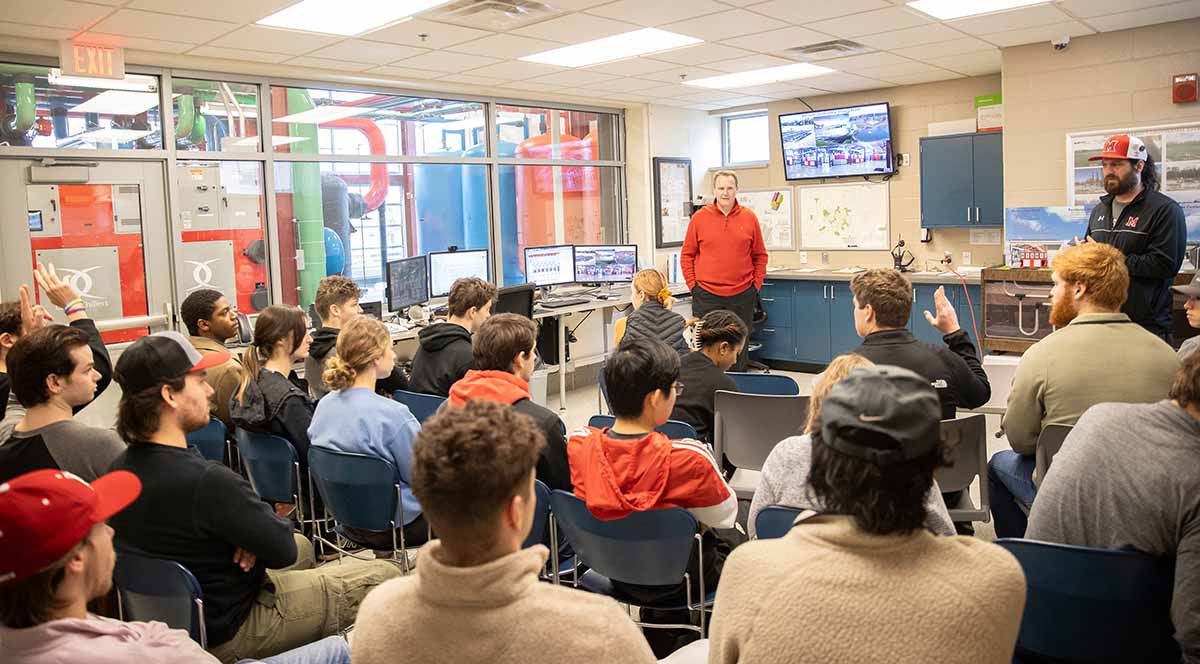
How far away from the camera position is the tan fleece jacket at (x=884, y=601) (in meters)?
1.19

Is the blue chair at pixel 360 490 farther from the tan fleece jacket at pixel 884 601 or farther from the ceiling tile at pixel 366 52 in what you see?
the ceiling tile at pixel 366 52

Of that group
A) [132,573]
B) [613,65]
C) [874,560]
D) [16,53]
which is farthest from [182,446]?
[613,65]

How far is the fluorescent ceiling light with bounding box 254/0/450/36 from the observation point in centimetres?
464

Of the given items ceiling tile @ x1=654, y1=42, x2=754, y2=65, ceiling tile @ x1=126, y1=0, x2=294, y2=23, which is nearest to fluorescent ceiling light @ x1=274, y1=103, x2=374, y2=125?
ceiling tile @ x1=126, y1=0, x2=294, y2=23

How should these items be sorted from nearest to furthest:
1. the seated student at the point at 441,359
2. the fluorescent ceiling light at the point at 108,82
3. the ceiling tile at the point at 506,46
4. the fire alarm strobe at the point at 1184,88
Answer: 1. the seated student at the point at 441,359
2. the fluorescent ceiling light at the point at 108,82
3. the ceiling tile at the point at 506,46
4. the fire alarm strobe at the point at 1184,88

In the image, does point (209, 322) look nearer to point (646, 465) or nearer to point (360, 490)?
point (360, 490)

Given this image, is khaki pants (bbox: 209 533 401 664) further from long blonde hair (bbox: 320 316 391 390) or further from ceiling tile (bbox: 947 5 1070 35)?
ceiling tile (bbox: 947 5 1070 35)

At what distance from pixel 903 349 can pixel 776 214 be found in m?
6.13

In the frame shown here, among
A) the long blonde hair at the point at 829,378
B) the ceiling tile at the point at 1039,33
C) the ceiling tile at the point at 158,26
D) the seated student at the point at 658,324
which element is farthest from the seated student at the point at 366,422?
the ceiling tile at the point at 1039,33

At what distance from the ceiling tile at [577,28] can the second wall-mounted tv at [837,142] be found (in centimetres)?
354

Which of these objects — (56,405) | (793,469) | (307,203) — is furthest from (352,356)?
(307,203)

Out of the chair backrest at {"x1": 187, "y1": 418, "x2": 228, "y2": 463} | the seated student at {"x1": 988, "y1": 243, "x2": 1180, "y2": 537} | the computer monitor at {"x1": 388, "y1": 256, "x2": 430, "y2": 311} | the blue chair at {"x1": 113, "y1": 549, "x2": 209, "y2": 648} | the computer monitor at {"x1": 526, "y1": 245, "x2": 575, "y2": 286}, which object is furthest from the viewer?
the computer monitor at {"x1": 526, "y1": 245, "x2": 575, "y2": 286}

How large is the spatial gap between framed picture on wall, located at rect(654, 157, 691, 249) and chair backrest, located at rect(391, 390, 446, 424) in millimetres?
5434

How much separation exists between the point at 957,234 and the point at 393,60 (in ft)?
16.2
